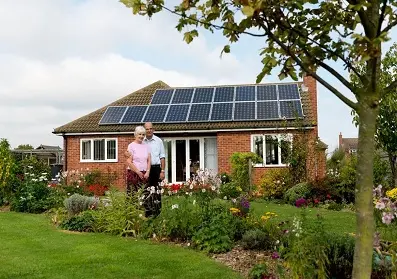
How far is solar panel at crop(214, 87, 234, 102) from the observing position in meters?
22.1

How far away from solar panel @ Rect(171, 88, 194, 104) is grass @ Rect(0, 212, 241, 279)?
46.2 feet

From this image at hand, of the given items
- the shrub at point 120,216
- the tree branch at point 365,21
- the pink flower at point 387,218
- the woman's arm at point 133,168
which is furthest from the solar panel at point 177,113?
the tree branch at point 365,21

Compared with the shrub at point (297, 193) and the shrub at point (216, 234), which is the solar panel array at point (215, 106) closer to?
the shrub at point (297, 193)

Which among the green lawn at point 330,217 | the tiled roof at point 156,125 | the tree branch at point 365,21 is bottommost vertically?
the green lawn at point 330,217

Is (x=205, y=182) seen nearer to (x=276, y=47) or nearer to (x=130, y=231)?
(x=130, y=231)

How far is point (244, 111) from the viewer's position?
20.6 metres

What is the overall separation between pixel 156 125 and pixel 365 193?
18.5 m

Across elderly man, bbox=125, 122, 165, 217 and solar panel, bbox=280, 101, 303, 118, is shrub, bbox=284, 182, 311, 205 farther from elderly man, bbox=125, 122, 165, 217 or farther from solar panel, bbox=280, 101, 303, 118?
elderly man, bbox=125, 122, 165, 217

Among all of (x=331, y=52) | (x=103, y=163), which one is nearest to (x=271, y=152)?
(x=103, y=163)

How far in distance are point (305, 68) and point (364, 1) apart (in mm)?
572

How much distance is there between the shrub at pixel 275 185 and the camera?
16.2 metres

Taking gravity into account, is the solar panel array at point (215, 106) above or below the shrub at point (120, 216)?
above

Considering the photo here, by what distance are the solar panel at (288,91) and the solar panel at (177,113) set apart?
4.24 metres

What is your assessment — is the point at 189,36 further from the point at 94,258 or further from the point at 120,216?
the point at 120,216
